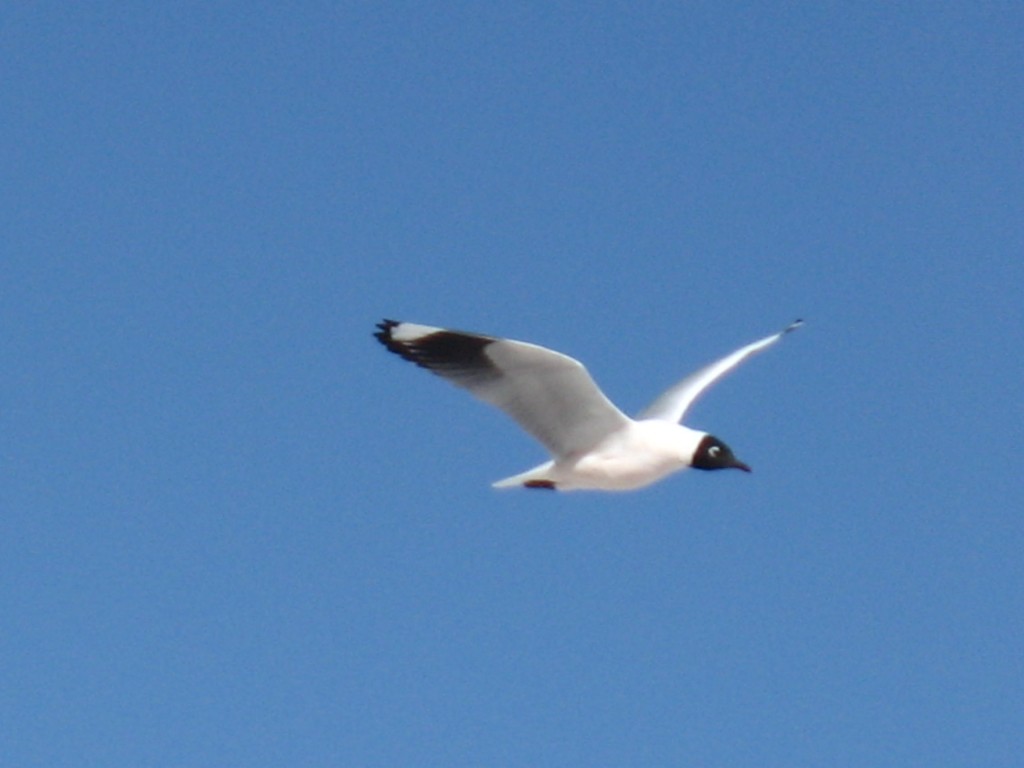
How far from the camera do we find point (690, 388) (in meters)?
11.0

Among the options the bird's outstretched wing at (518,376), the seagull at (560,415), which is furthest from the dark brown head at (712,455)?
the bird's outstretched wing at (518,376)

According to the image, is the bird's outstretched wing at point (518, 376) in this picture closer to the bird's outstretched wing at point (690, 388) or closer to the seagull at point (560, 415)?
the seagull at point (560, 415)

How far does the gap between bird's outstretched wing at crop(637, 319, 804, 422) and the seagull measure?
51 cm

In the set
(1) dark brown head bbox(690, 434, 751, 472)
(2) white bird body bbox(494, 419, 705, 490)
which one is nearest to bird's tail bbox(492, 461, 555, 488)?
(2) white bird body bbox(494, 419, 705, 490)

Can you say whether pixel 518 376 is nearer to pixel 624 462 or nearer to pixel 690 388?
pixel 624 462

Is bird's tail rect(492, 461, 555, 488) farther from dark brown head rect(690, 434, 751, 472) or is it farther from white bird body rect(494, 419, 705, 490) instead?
dark brown head rect(690, 434, 751, 472)

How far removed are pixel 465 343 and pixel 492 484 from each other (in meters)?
0.99

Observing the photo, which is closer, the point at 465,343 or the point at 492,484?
the point at 465,343

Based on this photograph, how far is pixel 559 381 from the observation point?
9188mm

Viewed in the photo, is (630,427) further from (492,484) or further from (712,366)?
(712,366)

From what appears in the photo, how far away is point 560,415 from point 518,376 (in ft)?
1.20

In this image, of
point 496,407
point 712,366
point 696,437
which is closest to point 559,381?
point 496,407

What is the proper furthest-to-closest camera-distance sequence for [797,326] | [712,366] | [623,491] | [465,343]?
1. [797,326]
2. [712,366]
3. [623,491]
4. [465,343]

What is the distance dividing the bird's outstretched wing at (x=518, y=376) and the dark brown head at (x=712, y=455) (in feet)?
1.89
